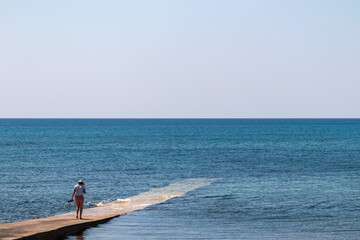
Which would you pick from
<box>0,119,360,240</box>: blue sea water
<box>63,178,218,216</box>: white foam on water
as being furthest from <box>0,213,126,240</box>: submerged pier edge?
<box>63,178,218,216</box>: white foam on water

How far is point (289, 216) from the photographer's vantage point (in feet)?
87.2

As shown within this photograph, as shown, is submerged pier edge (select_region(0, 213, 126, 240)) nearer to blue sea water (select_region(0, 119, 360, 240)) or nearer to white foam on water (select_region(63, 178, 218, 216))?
blue sea water (select_region(0, 119, 360, 240))

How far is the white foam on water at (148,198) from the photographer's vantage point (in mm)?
28416

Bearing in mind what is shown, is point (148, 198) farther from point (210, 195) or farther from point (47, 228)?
point (47, 228)

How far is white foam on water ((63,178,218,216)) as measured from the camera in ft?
93.2

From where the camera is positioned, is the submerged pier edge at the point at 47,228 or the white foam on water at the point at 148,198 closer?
the submerged pier edge at the point at 47,228

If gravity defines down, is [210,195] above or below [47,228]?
below

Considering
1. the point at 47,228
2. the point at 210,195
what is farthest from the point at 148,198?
the point at 47,228

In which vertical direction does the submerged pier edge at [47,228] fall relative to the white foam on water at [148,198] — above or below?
above

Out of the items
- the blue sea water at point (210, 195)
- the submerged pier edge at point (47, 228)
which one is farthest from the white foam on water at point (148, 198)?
the submerged pier edge at point (47, 228)

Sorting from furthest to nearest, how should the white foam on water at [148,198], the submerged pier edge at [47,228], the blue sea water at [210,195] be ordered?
the white foam on water at [148,198] < the blue sea water at [210,195] < the submerged pier edge at [47,228]

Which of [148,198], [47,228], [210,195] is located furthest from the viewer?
[210,195]

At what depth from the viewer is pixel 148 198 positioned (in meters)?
33.4

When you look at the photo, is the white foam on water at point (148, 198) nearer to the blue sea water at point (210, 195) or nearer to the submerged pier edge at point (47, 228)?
the blue sea water at point (210, 195)
